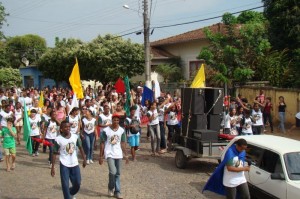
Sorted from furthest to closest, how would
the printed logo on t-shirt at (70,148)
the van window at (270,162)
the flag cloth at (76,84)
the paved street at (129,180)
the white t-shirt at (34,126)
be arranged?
the flag cloth at (76,84)
the white t-shirt at (34,126)
the paved street at (129,180)
the printed logo on t-shirt at (70,148)
the van window at (270,162)

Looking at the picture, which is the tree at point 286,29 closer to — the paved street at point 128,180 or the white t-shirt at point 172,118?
the white t-shirt at point 172,118

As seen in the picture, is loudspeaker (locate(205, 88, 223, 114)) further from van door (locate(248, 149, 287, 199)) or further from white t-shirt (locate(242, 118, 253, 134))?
van door (locate(248, 149, 287, 199))

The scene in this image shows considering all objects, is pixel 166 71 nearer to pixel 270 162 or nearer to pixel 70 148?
pixel 270 162

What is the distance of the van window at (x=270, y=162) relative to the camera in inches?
302

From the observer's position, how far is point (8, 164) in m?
11.5

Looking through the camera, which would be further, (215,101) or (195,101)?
(215,101)

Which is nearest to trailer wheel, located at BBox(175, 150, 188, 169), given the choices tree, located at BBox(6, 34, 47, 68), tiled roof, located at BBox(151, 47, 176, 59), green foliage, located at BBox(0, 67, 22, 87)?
tiled roof, located at BBox(151, 47, 176, 59)

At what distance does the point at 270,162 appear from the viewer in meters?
7.91

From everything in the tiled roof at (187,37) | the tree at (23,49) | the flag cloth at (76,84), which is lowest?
the flag cloth at (76,84)

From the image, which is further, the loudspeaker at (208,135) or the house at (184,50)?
the house at (184,50)

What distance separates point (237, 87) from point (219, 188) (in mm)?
15598

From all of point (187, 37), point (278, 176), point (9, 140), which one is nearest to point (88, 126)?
point (9, 140)

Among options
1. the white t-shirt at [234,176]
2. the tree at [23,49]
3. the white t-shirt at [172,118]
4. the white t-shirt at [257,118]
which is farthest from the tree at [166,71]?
the tree at [23,49]

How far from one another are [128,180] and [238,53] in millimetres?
14064
